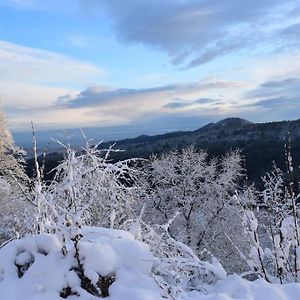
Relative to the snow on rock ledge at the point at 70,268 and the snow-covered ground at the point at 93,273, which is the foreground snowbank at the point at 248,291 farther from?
the snow on rock ledge at the point at 70,268

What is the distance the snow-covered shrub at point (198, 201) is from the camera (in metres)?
25.0

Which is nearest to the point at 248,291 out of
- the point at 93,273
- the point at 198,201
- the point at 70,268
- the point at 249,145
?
the point at 93,273

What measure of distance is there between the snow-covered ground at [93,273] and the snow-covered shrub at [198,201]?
68.3 ft

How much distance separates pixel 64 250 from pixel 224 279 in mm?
1348

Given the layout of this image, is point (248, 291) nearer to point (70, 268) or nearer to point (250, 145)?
point (70, 268)

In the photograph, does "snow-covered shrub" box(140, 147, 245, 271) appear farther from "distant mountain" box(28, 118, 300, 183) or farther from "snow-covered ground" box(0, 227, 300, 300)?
"snow-covered ground" box(0, 227, 300, 300)

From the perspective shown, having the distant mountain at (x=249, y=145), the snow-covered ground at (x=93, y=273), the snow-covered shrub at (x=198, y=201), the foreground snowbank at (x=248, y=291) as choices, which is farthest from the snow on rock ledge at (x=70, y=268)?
the distant mountain at (x=249, y=145)

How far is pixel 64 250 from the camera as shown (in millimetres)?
3689

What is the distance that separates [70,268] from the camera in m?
3.60

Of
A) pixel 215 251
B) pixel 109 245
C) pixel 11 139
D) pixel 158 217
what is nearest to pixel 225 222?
pixel 215 251

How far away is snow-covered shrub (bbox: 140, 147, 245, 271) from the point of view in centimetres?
2503

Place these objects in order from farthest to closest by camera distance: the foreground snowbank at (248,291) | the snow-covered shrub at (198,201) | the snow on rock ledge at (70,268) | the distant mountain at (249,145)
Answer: the distant mountain at (249,145)
the snow-covered shrub at (198,201)
the foreground snowbank at (248,291)
the snow on rock ledge at (70,268)

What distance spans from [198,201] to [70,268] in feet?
74.8

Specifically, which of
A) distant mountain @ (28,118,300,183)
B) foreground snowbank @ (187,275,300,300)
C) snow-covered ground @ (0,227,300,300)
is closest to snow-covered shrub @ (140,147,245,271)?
distant mountain @ (28,118,300,183)
